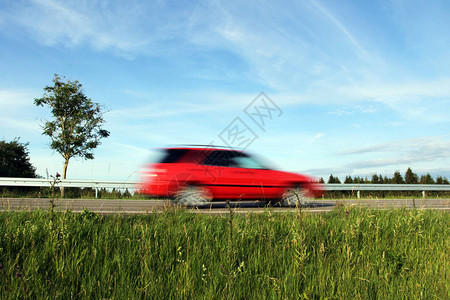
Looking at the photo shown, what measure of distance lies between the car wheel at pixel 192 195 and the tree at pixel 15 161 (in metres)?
22.8

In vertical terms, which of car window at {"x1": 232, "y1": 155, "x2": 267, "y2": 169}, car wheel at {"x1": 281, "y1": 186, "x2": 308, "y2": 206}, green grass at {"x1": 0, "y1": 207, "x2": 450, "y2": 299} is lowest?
green grass at {"x1": 0, "y1": 207, "x2": 450, "y2": 299}

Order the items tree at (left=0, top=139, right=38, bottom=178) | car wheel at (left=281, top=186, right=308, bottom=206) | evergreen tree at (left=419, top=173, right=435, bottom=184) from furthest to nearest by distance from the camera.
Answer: evergreen tree at (left=419, top=173, right=435, bottom=184)
tree at (left=0, top=139, right=38, bottom=178)
car wheel at (left=281, top=186, right=308, bottom=206)

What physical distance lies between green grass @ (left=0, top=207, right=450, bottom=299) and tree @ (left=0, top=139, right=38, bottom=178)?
991 inches

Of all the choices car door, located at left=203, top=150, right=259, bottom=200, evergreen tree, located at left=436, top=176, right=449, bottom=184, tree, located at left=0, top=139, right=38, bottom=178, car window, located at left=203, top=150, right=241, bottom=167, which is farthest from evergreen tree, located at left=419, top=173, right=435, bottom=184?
tree, located at left=0, top=139, right=38, bottom=178

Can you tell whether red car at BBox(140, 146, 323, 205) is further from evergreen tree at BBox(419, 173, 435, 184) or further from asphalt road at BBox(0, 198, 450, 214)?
evergreen tree at BBox(419, 173, 435, 184)

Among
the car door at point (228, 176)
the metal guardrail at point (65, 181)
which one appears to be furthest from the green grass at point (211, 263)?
the metal guardrail at point (65, 181)

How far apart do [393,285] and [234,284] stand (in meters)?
1.69

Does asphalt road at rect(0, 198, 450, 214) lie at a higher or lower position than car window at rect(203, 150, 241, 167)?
lower

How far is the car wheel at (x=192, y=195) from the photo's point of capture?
8.60 meters

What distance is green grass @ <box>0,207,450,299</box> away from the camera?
2.83 metres

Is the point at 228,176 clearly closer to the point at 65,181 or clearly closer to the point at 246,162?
the point at 246,162

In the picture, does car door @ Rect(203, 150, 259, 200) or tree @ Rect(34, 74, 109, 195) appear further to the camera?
tree @ Rect(34, 74, 109, 195)

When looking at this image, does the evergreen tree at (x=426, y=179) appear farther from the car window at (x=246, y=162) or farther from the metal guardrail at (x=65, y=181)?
the metal guardrail at (x=65, y=181)

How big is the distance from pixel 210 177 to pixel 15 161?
2531 cm
